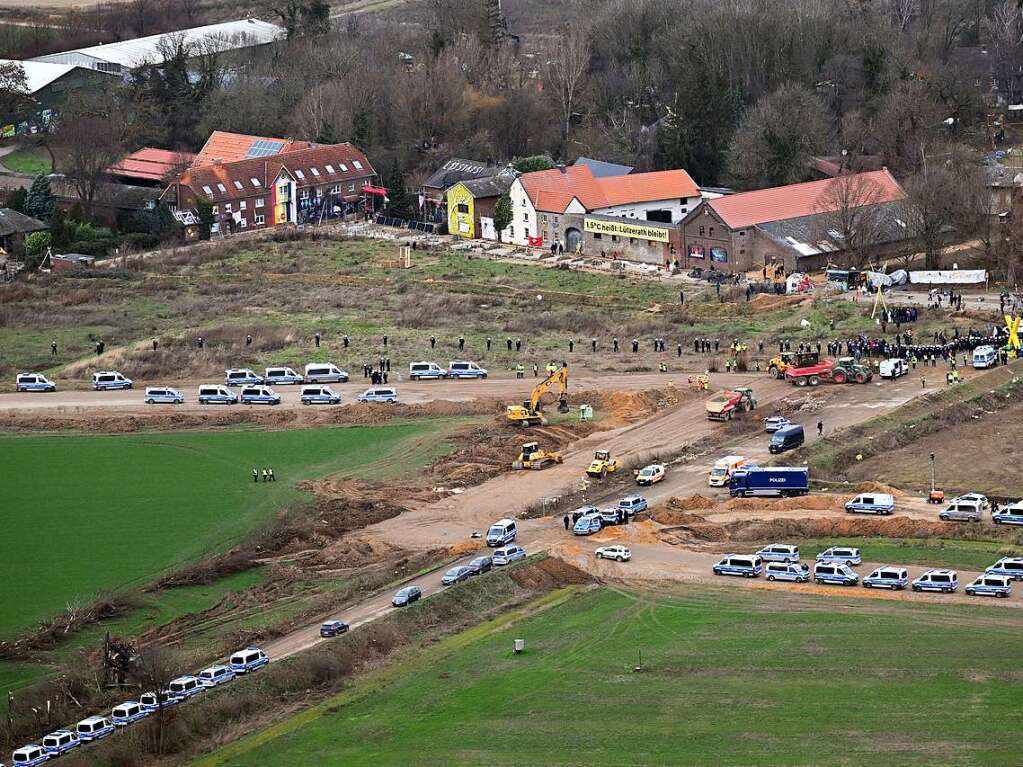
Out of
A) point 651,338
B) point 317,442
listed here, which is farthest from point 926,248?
point 317,442

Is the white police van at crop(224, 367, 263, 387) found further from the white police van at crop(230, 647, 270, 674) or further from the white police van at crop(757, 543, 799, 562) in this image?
the white police van at crop(230, 647, 270, 674)

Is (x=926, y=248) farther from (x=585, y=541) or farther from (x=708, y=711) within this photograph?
(x=708, y=711)

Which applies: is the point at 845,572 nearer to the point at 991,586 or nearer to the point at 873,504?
the point at 991,586

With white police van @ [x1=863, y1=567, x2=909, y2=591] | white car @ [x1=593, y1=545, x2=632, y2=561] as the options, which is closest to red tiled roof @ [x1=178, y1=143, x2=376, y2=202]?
white car @ [x1=593, y1=545, x2=632, y2=561]

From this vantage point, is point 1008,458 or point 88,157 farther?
point 88,157

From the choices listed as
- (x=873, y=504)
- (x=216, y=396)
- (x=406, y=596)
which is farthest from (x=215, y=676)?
(x=216, y=396)

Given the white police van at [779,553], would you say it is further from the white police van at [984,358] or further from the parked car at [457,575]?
the white police van at [984,358]

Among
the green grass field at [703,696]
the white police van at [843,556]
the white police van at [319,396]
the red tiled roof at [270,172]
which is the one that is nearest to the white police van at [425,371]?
the white police van at [319,396]
